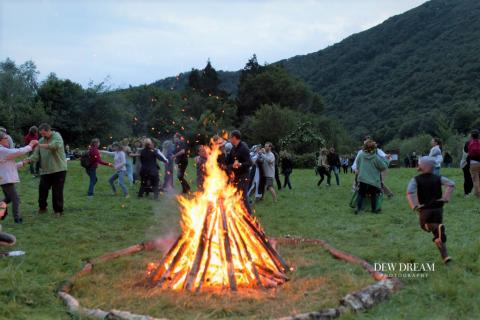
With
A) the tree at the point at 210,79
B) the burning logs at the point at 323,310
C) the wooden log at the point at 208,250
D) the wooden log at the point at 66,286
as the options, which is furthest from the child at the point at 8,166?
the tree at the point at 210,79

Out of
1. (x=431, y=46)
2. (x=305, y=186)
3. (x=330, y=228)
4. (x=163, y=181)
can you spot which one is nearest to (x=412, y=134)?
(x=431, y=46)

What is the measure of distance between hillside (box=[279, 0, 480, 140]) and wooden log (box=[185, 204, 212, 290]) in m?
60.2

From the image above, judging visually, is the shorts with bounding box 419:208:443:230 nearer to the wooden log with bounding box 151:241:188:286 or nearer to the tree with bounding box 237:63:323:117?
the wooden log with bounding box 151:241:188:286

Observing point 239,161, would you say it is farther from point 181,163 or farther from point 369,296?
point 181,163

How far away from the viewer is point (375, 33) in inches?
4222

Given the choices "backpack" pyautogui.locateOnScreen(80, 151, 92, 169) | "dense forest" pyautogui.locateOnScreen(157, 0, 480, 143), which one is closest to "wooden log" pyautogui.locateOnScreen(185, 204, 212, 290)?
"backpack" pyautogui.locateOnScreen(80, 151, 92, 169)

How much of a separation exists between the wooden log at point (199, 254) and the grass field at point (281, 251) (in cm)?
42

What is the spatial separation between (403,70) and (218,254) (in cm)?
8504

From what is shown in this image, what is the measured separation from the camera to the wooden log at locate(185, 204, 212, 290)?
263 inches

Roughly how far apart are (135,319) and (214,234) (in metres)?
2.12

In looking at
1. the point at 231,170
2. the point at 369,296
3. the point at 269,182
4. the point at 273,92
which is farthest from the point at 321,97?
the point at 369,296

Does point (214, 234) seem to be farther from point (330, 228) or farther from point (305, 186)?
point (305, 186)

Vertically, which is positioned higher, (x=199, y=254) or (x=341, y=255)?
(x=199, y=254)

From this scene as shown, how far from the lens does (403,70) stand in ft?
281
